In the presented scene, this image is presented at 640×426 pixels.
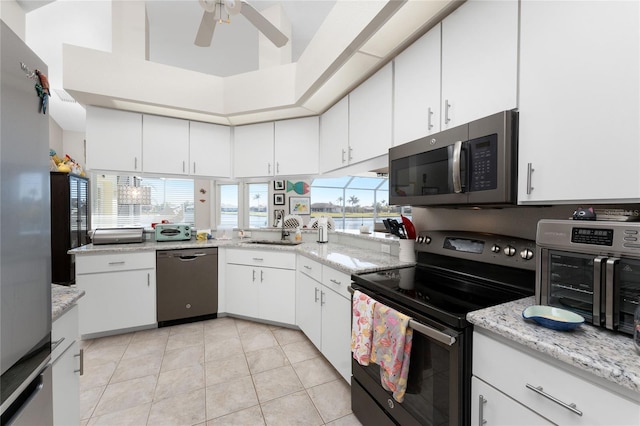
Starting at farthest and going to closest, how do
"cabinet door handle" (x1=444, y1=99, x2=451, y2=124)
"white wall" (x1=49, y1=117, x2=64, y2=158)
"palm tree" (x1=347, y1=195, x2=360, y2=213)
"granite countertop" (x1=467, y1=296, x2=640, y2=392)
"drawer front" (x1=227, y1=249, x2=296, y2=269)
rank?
"palm tree" (x1=347, y1=195, x2=360, y2=213) → "white wall" (x1=49, y1=117, x2=64, y2=158) → "drawer front" (x1=227, y1=249, x2=296, y2=269) → "cabinet door handle" (x1=444, y1=99, x2=451, y2=124) → "granite countertop" (x1=467, y1=296, x2=640, y2=392)

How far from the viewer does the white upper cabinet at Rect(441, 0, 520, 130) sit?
1193 millimetres

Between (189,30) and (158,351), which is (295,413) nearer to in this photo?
(158,351)

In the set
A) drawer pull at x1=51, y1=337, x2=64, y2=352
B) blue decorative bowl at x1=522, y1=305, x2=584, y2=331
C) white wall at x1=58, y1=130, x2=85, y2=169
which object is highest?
white wall at x1=58, y1=130, x2=85, y2=169

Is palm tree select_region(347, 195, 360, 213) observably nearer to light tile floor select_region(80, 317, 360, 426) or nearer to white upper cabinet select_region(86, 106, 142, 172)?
light tile floor select_region(80, 317, 360, 426)

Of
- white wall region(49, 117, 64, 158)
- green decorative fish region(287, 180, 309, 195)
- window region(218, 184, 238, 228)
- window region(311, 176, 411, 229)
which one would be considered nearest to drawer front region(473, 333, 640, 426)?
green decorative fish region(287, 180, 309, 195)

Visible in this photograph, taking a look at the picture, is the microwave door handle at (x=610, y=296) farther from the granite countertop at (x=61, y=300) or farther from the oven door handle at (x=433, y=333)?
the granite countertop at (x=61, y=300)

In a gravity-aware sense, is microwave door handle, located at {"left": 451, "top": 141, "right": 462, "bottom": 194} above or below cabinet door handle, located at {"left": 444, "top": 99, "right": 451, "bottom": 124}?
below

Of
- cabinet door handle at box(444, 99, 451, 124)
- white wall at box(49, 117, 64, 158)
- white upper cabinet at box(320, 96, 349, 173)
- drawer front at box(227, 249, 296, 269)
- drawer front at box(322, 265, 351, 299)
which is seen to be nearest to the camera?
cabinet door handle at box(444, 99, 451, 124)

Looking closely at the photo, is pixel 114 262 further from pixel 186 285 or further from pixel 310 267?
pixel 310 267

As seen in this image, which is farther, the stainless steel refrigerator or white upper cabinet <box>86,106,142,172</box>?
white upper cabinet <box>86,106,142,172</box>

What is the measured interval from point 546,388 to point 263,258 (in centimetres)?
250

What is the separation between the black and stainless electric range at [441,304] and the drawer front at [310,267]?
0.65 metres

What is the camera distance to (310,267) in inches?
96.0

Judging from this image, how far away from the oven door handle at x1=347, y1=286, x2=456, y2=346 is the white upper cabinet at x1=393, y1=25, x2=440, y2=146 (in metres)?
1.08
